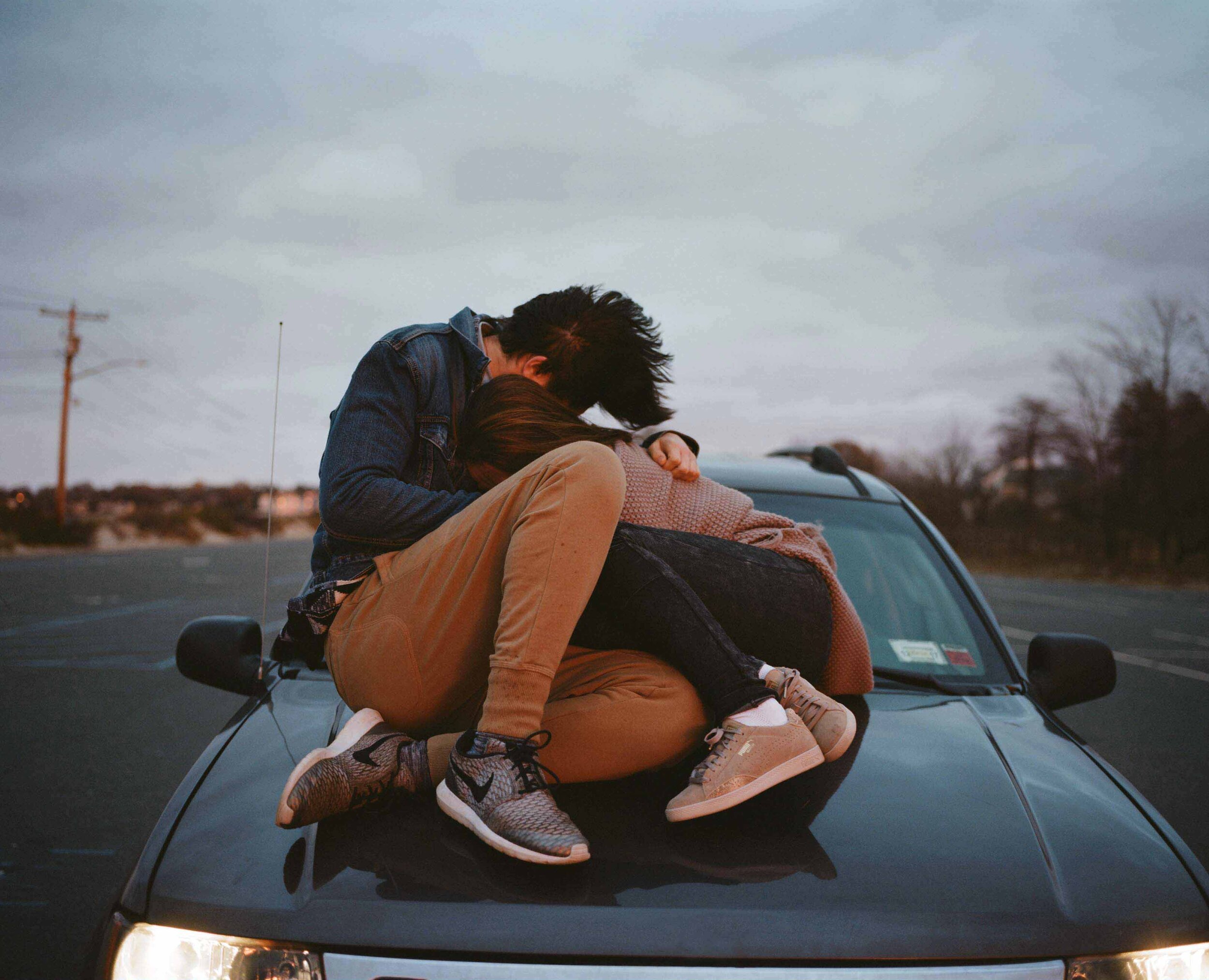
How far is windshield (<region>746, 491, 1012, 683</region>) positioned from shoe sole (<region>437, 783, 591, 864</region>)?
1175 millimetres

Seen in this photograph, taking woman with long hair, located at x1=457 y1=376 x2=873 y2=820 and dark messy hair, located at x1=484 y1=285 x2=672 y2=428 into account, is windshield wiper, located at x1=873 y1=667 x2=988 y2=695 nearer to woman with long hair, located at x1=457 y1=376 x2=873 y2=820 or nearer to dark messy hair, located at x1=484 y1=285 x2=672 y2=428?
woman with long hair, located at x1=457 y1=376 x2=873 y2=820

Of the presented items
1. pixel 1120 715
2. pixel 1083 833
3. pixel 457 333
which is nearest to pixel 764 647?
pixel 1083 833

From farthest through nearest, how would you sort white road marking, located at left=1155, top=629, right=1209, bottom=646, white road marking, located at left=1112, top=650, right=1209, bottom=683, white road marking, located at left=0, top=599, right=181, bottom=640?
1. white road marking, located at left=1155, top=629, right=1209, bottom=646
2. white road marking, located at left=0, top=599, right=181, bottom=640
3. white road marking, located at left=1112, top=650, right=1209, bottom=683

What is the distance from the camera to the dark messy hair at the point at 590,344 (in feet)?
7.53

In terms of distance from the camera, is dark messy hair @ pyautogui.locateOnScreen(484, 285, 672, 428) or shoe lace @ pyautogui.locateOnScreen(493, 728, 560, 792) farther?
dark messy hair @ pyautogui.locateOnScreen(484, 285, 672, 428)

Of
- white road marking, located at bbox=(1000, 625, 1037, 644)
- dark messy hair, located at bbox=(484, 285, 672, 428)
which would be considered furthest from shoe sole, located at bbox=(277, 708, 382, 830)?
white road marking, located at bbox=(1000, 625, 1037, 644)

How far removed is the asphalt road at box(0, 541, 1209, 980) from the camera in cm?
320

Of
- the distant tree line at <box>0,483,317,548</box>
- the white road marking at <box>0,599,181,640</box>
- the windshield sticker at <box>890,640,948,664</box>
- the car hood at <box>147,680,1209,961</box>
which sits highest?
the windshield sticker at <box>890,640,948,664</box>

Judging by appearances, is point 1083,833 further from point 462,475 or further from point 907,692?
point 462,475

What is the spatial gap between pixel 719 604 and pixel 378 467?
776 mm

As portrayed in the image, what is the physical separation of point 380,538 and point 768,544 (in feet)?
2.78

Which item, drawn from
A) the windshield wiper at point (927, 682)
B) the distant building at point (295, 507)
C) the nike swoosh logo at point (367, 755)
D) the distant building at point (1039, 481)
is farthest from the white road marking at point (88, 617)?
the distant building at point (1039, 481)

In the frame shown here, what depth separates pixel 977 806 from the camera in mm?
1538

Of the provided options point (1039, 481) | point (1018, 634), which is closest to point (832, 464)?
point (1018, 634)
